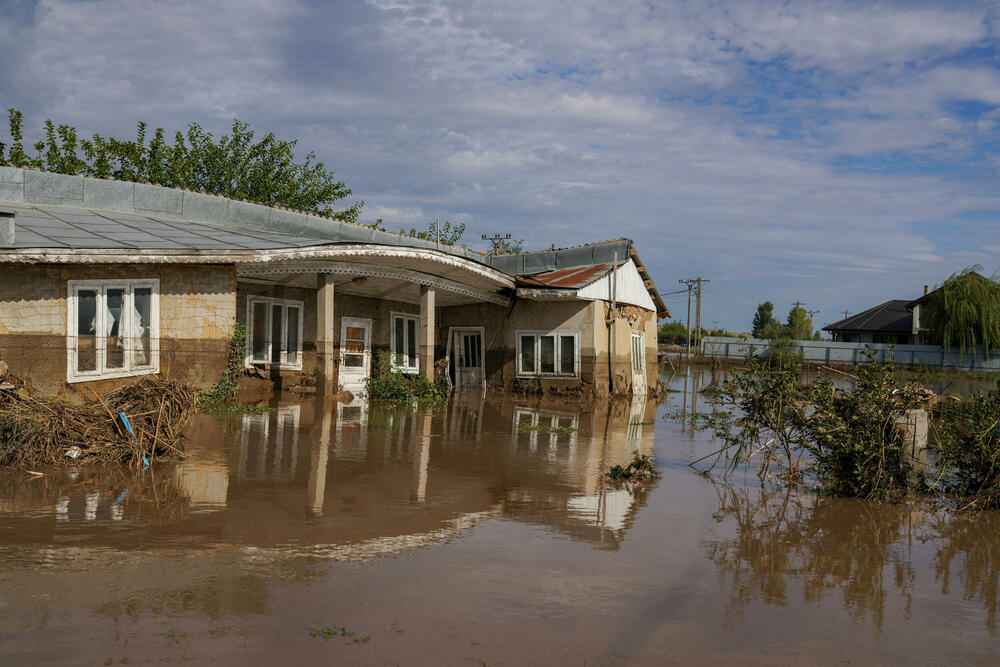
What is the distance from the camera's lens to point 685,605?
4.64 metres

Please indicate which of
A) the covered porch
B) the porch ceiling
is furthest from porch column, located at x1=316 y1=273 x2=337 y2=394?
the porch ceiling

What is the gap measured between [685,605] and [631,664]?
990mm

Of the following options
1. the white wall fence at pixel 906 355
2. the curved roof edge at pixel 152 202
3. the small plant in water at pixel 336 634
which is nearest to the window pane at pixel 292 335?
the curved roof edge at pixel 152 202

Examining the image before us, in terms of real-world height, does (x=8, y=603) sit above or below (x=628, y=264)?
below

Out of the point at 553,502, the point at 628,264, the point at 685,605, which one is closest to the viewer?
the point at 685,605

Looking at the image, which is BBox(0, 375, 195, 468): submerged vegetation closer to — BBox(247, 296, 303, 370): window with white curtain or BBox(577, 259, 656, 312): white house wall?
BBox(247, 296, 303, 370): window with white curtain

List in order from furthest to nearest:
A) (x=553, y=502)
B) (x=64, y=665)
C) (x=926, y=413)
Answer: (x=926, y=413)
(x=553, y=502)
(x=64, y=665)

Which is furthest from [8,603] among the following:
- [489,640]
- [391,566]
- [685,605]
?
[685,605]

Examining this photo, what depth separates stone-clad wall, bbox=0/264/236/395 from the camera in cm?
1106

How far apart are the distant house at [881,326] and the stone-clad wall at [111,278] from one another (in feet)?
150

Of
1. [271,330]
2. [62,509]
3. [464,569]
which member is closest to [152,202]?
[271,330]

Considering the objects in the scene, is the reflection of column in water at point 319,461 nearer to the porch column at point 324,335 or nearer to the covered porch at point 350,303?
the porch column at point 324,335

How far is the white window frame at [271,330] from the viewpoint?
16.3 meters

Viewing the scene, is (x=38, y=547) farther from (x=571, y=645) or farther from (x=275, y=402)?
(x=275, y=402)
